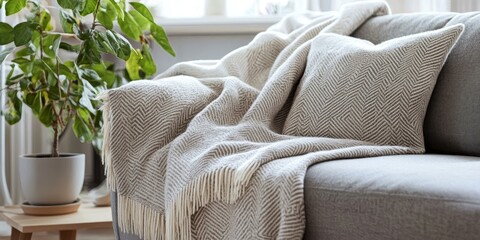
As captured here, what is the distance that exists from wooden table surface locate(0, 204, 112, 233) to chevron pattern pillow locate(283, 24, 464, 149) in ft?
2.24

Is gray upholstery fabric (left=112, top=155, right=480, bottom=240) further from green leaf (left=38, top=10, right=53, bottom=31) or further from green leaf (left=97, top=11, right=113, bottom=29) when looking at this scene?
green leaf (left=38, top=10, right=53, bottom=31)

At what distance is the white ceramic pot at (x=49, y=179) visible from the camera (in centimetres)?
239

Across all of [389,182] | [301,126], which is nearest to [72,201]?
[301,126]

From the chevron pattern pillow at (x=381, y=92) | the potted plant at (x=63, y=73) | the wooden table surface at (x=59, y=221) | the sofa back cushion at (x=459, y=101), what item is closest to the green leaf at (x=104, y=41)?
the potted plant at (x=63, y=73)

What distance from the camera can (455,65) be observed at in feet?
6.06

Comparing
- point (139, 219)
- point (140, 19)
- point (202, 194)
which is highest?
point (140, 19)

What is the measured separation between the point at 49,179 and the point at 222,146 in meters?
0.89

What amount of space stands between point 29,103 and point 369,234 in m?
1.40

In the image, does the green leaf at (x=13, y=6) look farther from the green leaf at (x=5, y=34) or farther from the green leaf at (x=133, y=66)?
the green leaf at (x=133, y=66)

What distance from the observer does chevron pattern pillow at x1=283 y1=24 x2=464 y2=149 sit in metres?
1.81

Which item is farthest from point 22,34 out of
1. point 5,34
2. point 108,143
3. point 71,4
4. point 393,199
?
point 393,199

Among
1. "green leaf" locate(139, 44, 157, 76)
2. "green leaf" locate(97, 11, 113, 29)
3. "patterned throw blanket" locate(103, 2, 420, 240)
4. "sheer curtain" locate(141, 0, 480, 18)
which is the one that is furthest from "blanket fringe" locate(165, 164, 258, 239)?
"sheer curtain" locate(141, 0, 480, 18)

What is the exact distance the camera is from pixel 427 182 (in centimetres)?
126

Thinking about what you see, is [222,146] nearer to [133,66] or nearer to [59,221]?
[59,221]
